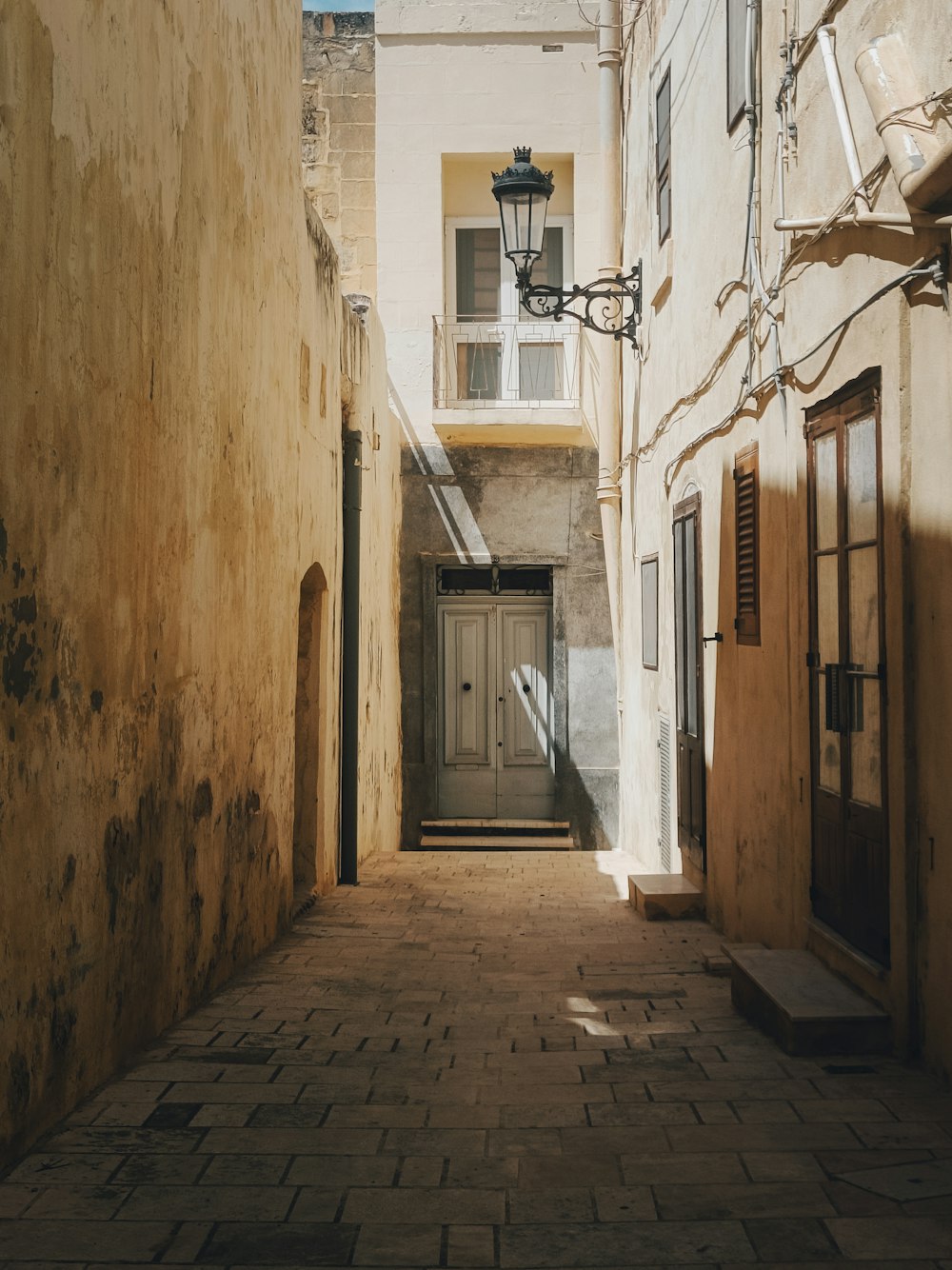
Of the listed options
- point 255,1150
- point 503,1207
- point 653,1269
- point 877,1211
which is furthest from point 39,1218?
point 877,1211

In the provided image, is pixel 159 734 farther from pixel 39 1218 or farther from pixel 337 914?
pixel 337 914

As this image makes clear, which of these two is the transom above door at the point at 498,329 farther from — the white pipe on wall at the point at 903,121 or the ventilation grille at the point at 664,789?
the white pipe on wall at the point at 903,121

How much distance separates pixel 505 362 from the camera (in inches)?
513

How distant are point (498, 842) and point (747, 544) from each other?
23.4 feet

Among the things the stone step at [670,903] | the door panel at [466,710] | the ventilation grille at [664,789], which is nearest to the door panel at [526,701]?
the door panel at [466,710]

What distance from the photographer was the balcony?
12884 mm

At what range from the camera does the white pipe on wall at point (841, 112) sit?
4336mm

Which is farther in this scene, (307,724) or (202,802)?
(307,724)

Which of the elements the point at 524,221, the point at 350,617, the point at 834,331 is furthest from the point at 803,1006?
the point at 524,221

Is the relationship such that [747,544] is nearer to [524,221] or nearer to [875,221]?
[875,221]

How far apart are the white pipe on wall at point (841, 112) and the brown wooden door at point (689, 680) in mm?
3280

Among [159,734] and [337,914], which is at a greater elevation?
[159,734]

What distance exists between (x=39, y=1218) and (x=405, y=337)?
1102 centimetres

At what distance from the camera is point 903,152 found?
12.4 ft
